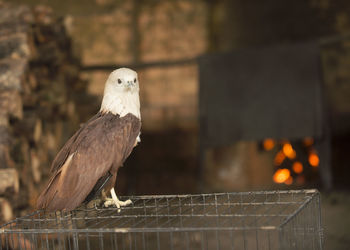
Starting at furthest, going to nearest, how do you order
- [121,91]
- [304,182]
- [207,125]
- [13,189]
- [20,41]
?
[304,182] → [207,125] → [20,41] → [13,189] → [121,91]

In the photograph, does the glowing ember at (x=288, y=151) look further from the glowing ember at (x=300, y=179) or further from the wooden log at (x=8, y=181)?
the wooden log at (x=8, y=181)

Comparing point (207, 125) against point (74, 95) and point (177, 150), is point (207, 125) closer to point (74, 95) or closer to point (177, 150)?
point (177, 150)

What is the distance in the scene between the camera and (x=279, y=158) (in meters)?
5.47

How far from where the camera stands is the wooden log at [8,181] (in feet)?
9.45

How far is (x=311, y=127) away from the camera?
4418mm

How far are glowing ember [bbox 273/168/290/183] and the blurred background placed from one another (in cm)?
1

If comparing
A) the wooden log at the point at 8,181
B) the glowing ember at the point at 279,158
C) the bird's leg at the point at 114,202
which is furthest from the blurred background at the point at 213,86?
the bird's leg at the point at 114,202

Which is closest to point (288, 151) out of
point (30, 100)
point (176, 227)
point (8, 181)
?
point (30, 100)

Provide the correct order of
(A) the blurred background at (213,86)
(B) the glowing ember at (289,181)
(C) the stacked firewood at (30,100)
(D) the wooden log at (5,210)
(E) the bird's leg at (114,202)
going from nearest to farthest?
(E) the bird's leg at (114,202)
(D) the wooden log at (5,210)
(C) the stacked firewood at (30,100)
(A) the blurred background at (213,86)
(B) the glowing ember at (289,181)

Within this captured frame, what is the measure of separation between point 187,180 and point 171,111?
77 cm

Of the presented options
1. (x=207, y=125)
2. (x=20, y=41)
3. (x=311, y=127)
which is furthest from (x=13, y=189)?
(x=311, y=127)

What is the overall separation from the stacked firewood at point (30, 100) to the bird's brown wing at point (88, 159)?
0.95 m

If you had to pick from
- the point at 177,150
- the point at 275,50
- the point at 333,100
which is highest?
the point at 275,50

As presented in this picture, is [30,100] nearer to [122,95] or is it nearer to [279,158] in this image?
[122,95]
